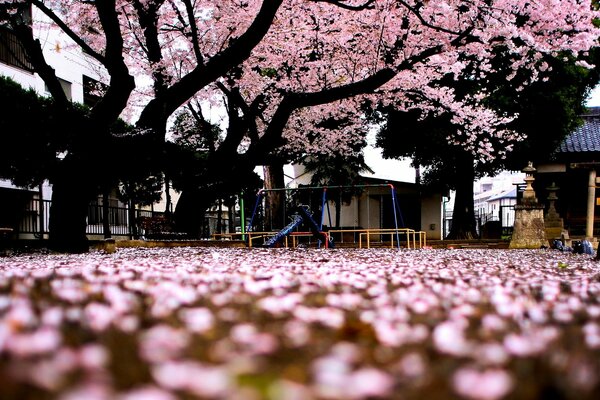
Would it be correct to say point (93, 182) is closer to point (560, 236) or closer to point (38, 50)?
point (38, 50)

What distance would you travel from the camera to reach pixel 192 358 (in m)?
1.56

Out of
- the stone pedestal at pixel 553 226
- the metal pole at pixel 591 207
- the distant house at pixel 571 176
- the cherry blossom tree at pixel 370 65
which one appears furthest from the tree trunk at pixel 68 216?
the distant house at pixel 571 176

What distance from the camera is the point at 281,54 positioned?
51.2ft

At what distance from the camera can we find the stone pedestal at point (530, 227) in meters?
13.9

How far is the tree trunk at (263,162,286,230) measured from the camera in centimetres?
1819

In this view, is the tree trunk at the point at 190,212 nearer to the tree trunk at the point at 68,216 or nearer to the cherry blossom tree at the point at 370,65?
the cherry blossom tree at the point at 370,65

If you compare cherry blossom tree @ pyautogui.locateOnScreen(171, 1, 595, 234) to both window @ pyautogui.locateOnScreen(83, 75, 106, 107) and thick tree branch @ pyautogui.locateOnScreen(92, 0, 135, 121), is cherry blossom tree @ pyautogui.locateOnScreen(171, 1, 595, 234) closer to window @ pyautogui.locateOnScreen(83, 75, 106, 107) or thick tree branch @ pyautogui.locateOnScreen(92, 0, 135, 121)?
thick tree branch @ pyautogui.locateOnScreen(92, 0, 135, 121)

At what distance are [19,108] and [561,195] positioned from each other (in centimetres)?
1748

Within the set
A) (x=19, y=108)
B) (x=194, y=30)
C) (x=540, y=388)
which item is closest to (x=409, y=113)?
(x=194, y=30)

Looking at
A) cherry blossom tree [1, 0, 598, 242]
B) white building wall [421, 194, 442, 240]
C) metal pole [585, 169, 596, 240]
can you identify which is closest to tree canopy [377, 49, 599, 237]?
cherry blossom tree [1, 0, 598, 242]

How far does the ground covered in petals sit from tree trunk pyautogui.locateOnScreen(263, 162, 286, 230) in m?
15.0

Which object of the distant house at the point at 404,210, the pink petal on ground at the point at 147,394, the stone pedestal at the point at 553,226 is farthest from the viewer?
the distant house at the point at 404,210

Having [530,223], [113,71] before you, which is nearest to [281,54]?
[113,71]

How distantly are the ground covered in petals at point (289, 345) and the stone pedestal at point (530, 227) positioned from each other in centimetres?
1146
